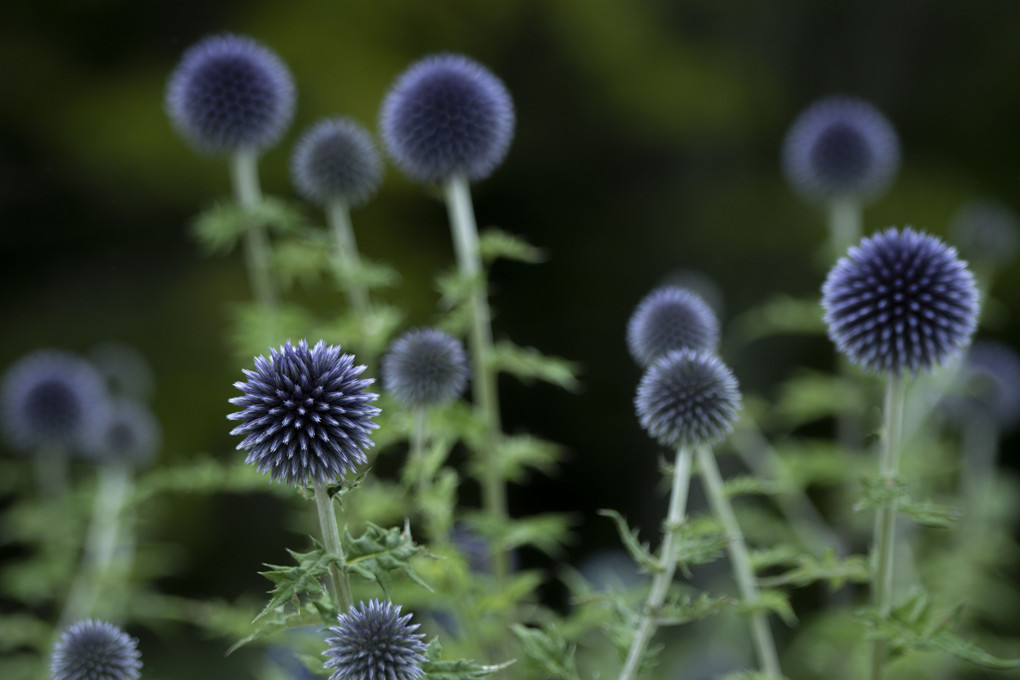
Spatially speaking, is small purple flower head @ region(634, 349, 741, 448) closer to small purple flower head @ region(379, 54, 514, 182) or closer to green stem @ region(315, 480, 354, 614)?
green stem @ region(315, 480, 354, 614)

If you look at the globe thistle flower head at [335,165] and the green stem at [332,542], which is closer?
the green stem at [332,542]

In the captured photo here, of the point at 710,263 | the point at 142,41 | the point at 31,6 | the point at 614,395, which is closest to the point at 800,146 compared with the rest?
the point at 710,263

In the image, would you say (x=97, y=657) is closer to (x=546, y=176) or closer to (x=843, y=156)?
(x=843, y=156)

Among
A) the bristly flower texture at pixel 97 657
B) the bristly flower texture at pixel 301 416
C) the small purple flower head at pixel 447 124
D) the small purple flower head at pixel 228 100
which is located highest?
the small purple flower head at pixel 228 100

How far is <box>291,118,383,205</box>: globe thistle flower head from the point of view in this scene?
7.07 feet

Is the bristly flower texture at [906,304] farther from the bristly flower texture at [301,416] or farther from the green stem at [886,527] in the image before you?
the bristly flower texture at [301,416]

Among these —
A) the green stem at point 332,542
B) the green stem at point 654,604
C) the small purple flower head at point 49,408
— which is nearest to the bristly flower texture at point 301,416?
the green stem at point 332,542

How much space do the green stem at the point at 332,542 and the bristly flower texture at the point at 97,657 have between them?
0.30 metres

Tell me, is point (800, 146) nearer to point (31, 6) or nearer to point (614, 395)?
point (614, 395)

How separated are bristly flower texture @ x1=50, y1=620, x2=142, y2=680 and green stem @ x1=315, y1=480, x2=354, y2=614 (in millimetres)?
297

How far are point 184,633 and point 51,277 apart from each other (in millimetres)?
1860

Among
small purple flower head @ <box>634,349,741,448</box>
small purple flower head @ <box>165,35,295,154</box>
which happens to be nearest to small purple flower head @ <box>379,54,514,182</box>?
small purple flower head @ <box>165,35,295,154</box>

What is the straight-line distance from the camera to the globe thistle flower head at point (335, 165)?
84.8 inches

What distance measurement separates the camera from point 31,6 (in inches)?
148
